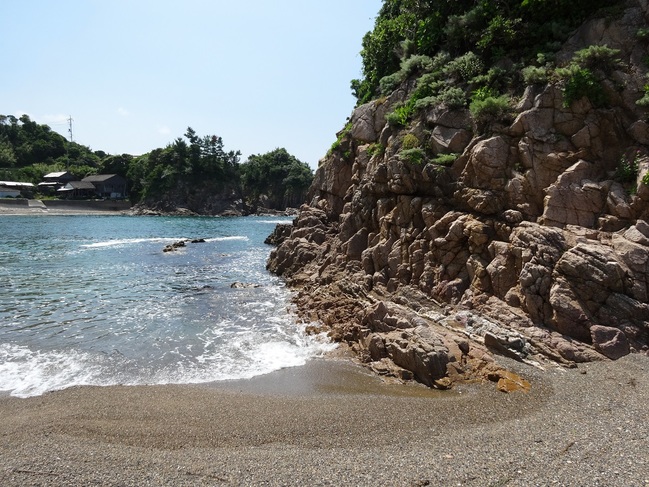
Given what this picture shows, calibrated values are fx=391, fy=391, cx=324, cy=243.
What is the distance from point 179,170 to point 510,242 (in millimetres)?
124593

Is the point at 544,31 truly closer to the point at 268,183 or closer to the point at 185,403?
the point at 185,403

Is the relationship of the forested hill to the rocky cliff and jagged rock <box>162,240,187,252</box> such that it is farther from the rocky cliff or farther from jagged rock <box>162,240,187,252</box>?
the rocky cliff

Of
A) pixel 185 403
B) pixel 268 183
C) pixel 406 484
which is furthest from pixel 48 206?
pixel 406 484

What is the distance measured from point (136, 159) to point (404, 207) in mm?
134312

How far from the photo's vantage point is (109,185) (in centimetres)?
12375

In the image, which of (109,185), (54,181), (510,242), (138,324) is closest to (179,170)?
(109,185)

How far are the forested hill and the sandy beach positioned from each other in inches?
4732

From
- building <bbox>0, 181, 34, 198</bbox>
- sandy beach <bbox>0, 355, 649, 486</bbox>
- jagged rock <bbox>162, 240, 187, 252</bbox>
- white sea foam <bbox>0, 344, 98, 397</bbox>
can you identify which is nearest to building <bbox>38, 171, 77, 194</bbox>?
building <bbox>0, 181, 34, 198</bbox>

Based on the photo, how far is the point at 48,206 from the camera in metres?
104

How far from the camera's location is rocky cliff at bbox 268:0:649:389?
1359 centimetres

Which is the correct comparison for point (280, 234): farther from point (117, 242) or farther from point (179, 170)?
point (179, 170)

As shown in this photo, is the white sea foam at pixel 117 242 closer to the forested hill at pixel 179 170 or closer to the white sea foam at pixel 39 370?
the white sea foam at pixel 39 370

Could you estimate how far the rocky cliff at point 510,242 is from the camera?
13.6m

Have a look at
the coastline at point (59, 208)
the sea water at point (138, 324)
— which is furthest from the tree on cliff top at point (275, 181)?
the sea water at point (138, 324)
